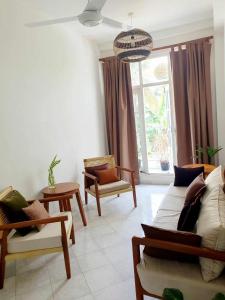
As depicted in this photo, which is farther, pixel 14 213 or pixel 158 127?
pixel 158 127

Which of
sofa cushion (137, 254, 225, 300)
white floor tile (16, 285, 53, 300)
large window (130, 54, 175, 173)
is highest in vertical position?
large window (130, 54, 175, 173)

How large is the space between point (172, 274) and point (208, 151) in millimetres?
2899

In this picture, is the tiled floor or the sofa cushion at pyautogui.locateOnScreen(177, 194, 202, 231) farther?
the tiled floor

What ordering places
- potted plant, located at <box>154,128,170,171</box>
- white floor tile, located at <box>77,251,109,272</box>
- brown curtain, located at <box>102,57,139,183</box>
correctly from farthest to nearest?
potted plant, located at <box>154,128,170,171</box> < brown curtain, located at <box>102,57,139,183</box> < white floor tile, located at <box>77,251,109,272</box>

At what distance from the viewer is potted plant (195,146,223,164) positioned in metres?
4.09

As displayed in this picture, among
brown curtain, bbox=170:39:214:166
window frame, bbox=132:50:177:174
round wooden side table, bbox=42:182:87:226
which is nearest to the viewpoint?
round wooden side table, bbox=42:182:87:226

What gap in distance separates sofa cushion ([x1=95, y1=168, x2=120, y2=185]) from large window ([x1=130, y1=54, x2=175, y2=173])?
4.36ft

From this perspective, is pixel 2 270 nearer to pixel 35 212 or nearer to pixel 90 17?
pixel 35 212

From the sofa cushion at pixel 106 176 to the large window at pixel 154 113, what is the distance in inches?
52.3

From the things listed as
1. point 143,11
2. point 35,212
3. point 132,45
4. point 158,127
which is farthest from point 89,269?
point 143,11

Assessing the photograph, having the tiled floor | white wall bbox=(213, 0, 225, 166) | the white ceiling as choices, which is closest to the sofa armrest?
the tiled floor

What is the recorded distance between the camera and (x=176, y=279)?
1.54 metres

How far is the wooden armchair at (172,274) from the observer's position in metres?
1.48

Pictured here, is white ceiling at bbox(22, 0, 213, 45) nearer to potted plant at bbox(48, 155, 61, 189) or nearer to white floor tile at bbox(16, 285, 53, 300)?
potted plant at bbox(48, 155, 61, 189)
